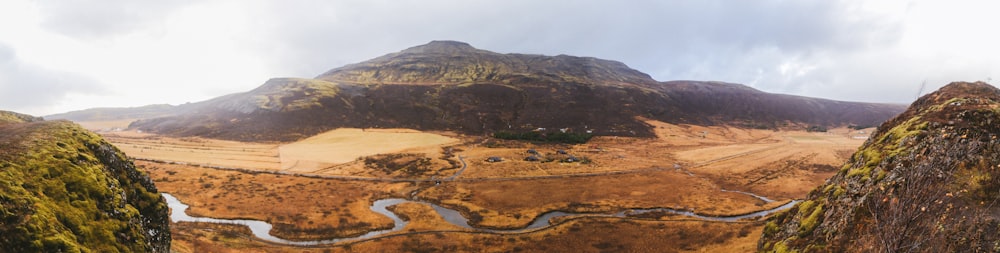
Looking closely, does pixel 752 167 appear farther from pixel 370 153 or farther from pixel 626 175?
pixel 370 153

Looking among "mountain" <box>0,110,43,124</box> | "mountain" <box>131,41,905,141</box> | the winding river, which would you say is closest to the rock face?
the winding river

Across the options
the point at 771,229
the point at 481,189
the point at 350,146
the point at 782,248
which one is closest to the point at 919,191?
the point at 782,248

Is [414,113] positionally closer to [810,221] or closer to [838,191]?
[810,221]

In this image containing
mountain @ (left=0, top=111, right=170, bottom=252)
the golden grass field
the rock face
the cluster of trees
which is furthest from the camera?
the cluster of trees

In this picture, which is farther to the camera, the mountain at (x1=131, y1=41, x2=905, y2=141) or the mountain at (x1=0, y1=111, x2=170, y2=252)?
the mountain at (x1=131, y1=41, x2=905, y2=141)

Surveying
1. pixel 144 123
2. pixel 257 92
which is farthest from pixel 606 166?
pixel 144 123

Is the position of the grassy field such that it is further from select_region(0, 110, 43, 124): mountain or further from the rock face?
the rock face
